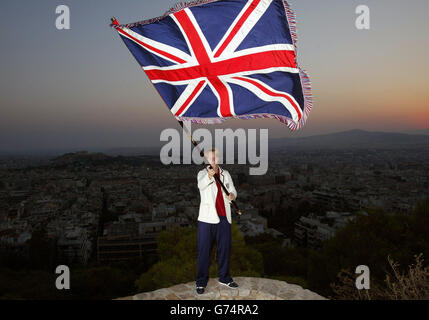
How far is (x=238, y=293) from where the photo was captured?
4062 mm

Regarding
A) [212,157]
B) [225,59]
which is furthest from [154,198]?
[225,59]

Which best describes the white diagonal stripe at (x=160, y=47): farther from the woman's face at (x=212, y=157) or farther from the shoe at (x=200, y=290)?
the shoe at (x=200, y=290)

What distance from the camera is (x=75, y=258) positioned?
26.4m

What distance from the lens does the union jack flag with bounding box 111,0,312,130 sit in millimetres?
3537

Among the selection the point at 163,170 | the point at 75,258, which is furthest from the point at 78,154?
the point at 75,258

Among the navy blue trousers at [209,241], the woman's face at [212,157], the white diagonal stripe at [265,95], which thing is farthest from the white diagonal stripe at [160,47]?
the navy blue trousers at [209,241]

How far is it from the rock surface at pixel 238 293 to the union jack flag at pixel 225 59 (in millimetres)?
2322

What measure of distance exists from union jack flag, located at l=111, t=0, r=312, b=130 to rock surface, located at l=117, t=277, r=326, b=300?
7.62 feet

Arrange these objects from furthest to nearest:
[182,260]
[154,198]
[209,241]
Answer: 1. [154,198]
2. [182,260]
3. [209,241]

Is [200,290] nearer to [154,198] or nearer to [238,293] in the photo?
[238,293]

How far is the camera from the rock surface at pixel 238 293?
3.98 meters

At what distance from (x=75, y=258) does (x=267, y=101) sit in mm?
27875

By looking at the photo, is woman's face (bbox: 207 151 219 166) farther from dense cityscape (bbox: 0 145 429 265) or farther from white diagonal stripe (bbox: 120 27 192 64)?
dense cityscape (bbox: 0 145 429 265)

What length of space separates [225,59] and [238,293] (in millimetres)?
3106
